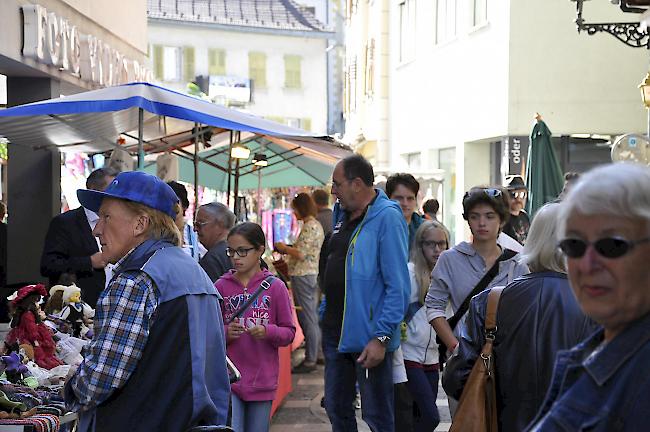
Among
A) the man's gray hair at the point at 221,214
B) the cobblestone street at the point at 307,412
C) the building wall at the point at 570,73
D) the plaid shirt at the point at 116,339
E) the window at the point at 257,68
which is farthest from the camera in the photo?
the window at the point at 257,68

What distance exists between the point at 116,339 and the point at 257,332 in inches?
95.7

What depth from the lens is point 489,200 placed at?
589 cm

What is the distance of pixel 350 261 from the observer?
6414 millimetres

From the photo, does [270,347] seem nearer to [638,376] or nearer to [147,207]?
[147,207]

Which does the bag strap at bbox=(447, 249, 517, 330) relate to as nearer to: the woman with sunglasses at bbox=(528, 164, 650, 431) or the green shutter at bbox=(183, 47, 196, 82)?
the woman with sunglasses at bbox=(528, 164, 650, 431)

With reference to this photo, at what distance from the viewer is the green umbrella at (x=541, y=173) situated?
14.0m

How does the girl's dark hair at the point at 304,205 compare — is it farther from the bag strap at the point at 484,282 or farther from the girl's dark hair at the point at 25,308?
the bag strap at the point at 484,282

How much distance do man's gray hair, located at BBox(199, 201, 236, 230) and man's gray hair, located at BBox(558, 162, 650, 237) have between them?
4984mm

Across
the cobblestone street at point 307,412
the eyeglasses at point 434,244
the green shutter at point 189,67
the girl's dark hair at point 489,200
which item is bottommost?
the cobblestone street at point 307,412

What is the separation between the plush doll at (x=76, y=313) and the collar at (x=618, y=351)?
493 centimetres

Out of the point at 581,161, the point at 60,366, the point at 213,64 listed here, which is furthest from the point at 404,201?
the point at 213,64

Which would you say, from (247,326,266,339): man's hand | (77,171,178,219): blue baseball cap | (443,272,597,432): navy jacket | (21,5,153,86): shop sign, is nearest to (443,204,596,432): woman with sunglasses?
(443,272,597,432): navy jacket

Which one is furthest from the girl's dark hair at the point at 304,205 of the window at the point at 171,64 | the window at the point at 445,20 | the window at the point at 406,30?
the window at the point at 171,64

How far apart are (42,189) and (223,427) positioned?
9.11 m
